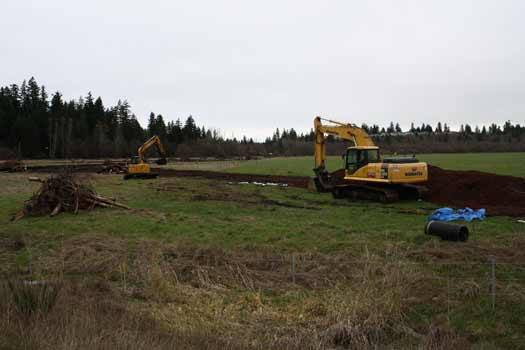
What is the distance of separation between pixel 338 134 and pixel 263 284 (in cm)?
1795

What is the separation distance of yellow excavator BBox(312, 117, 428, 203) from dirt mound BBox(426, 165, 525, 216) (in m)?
1.20

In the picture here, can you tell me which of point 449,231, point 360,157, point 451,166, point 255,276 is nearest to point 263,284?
point 255,276

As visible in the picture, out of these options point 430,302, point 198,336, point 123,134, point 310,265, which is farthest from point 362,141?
point 123,134

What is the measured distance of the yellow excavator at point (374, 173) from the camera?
22.1m

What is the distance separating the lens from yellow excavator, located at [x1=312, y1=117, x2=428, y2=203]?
2214cm

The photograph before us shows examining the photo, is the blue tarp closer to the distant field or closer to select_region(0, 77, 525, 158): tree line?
the distant field

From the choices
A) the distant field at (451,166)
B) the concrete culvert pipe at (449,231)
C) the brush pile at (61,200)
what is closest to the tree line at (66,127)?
the distant field at (451,166)

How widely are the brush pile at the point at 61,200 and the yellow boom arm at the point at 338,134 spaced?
448 inches

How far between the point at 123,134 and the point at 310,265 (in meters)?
110

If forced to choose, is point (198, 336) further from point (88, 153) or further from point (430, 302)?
point (88, 153)

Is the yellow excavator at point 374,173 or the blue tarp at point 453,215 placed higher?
the yellow excavator at point 374,173

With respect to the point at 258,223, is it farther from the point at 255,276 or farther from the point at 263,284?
the point at 263,284

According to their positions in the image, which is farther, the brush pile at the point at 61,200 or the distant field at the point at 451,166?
the distant field at the point at 451,166

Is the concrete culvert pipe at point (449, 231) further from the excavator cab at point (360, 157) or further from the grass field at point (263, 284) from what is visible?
the excavator cab at point (360, 157)
